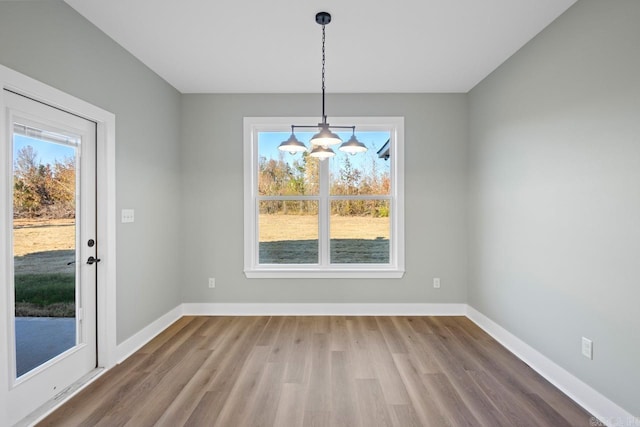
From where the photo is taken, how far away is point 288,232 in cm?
407

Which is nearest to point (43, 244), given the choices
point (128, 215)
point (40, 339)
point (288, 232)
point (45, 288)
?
point (45, 288)

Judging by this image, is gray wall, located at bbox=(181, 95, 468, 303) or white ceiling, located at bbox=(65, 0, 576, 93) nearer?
white ceiling, located at bbox=(65, 0, 576, 93)

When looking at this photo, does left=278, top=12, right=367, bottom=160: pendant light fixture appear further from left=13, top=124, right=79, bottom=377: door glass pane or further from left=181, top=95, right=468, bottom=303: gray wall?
left=13, top=124, right=79, bottom=377: door glass pane

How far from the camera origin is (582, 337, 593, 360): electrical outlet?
210cm

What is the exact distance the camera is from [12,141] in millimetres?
1915

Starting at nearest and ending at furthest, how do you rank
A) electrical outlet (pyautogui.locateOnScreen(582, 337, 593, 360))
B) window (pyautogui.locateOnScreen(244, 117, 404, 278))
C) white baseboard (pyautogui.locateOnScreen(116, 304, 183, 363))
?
electrical outlet (pyautogui.locateOnScreen(582, 337, 593, 360))
white baseboard (pyautogui.locateOnScreen(116, 304, 183, 363))
window (pyautogui.locateOnScreen(244, 117, 404, 278))

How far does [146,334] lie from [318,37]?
334 cm

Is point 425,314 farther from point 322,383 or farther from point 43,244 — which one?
point 43,244

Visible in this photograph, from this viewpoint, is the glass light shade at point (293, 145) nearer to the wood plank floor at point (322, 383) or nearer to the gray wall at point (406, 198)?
the gray wall at point (406, 198)

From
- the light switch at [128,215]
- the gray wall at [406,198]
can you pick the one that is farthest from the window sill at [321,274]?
the light switch at [128,215]

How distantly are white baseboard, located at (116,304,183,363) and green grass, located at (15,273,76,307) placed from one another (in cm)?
70

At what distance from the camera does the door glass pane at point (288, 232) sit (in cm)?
407

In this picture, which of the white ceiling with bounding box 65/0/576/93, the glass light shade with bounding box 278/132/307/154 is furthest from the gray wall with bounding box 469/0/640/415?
the glass light shade with bounding box 278/132/307/154

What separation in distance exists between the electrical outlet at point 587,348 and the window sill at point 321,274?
1929mm
